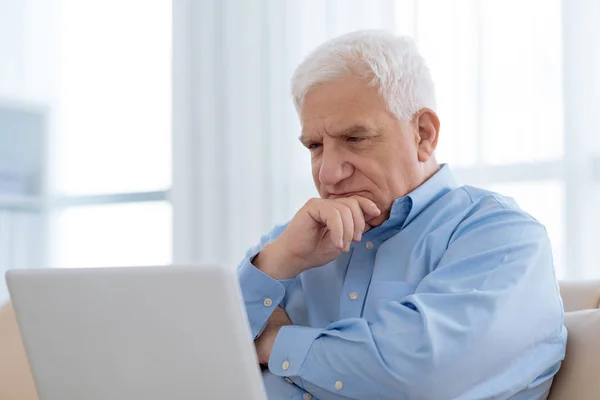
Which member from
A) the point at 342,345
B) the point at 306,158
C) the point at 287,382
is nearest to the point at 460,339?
the point at 342,345

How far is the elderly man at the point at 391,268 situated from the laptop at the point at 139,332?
36 cm

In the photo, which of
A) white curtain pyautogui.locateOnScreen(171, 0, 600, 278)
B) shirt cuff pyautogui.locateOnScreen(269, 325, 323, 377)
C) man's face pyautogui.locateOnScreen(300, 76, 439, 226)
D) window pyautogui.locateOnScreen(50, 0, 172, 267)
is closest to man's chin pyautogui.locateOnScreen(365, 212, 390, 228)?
man's face pyautogui.locateOnScreen(300, 76, 439, 226)

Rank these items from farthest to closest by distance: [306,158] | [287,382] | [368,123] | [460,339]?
1. [306,158]
2. [368,123]
3. [287,382]
4. [460,339]

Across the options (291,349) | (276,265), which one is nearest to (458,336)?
(291,349)

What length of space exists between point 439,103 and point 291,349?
1626mm

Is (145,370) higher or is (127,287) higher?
(127,287)

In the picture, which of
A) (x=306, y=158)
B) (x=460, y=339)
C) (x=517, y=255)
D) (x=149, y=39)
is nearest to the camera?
(x=460, y=339)

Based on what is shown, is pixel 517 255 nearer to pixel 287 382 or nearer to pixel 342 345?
pixel 342 345

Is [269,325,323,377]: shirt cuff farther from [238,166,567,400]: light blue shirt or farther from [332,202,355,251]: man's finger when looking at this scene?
[332,202,355,251]: man's finger

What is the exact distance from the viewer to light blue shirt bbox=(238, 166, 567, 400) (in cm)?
127

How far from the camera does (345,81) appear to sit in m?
1.61

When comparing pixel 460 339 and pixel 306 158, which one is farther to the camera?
pixel 306 158

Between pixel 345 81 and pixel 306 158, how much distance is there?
5.23ft

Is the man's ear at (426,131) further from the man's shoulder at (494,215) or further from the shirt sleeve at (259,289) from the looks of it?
the shirt sleeve at (259,289)
